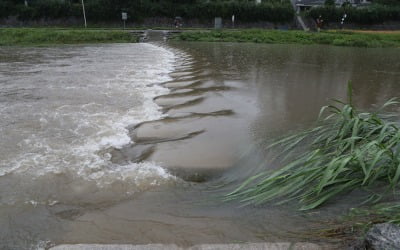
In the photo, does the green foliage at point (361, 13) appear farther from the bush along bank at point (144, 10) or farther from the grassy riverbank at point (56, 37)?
the grassy riverbank at point (56, 37)

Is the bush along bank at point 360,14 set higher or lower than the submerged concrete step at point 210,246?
higher

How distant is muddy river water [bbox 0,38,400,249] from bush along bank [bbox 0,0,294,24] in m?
28.3

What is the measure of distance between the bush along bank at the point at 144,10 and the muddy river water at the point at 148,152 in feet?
92.7

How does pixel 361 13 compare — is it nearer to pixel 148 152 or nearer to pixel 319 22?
pixel 319 22

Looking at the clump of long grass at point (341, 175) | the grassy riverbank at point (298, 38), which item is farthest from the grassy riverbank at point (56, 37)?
the clump of long grass at point (341, 175)

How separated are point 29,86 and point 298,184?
8.26 m

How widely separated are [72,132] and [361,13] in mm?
40925

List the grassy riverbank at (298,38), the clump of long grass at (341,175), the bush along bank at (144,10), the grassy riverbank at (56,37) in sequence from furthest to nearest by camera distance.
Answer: the bush along bank at (144,10) < the grassy riverbank at (298,38) < the grassy riverbank at (56,37) < the clump of long grass at (341,175)

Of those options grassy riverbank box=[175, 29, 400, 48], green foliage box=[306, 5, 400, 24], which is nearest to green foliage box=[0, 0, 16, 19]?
grassy riverbank box=[175, 29, 400, 48]

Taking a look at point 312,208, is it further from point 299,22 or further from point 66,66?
point 299,22

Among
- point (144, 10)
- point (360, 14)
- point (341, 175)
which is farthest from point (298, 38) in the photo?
point (341, 175)

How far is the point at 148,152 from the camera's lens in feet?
15.0

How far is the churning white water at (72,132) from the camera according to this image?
363cm

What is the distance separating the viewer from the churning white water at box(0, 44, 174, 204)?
3635 mm
